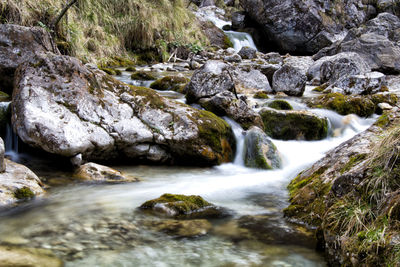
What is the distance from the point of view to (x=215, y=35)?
2352 centimetres

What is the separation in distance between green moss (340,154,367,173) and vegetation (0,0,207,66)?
10.1 meters

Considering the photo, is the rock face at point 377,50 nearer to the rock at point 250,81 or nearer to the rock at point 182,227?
the rock at point 250,81

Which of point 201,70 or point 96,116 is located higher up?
point 201,70

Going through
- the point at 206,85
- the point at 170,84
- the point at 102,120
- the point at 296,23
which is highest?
the point at 296,23

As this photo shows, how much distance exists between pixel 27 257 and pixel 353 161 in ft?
9.52

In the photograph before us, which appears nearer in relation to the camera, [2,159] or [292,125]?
[2,159]

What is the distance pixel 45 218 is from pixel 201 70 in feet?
18.4

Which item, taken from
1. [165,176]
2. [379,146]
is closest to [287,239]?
[379,146]

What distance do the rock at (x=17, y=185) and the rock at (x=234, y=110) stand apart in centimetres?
398

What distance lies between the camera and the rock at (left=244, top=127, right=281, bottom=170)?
6.02 m

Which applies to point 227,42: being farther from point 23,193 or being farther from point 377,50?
point 23,193

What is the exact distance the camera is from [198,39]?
66.6 feet

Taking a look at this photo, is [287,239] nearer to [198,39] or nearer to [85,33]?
[85,33]

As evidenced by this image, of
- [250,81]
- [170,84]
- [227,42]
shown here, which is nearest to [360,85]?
[250,81]
